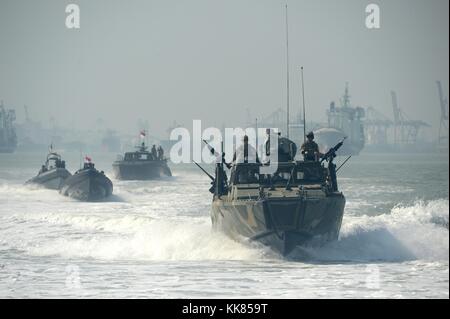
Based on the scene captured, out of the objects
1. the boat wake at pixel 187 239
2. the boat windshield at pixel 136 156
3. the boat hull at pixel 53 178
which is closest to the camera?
the boat wake at pixel 187 239

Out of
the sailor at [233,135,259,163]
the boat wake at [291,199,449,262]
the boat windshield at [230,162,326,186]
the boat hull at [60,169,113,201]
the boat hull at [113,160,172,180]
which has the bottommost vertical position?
the boat hull at [113,160,172,180]

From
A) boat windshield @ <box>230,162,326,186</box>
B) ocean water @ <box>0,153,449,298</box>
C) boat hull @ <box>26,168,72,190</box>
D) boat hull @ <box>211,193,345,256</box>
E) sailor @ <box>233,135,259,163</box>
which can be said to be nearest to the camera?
ocean water @ <box>0,153,449,298</box>

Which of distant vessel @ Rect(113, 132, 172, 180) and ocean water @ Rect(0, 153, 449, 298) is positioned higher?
ocean water @ Rect(0, 153, 449, 298)

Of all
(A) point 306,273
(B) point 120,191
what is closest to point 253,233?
(A) point 306,273

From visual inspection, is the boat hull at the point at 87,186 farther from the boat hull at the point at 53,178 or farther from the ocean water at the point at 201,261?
the ocean water at the point at 201,261

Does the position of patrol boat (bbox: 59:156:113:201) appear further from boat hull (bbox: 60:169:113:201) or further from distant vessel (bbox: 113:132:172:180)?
distant vessel (bbox: 113:132:172:180)

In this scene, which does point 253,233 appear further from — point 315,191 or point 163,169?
point 163,169

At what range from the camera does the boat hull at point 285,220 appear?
1303 inches

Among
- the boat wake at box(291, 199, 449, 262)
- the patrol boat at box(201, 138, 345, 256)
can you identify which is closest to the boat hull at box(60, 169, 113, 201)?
the boat wake at box(291, 199, 449, 262)

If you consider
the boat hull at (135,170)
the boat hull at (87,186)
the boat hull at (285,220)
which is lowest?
the boat hull at (135,170)

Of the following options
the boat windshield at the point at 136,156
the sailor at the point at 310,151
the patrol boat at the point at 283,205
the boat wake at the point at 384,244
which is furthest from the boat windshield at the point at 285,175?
the boat windshield at the point at 136,156

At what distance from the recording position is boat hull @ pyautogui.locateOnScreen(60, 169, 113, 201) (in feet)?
240

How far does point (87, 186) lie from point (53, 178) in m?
8.76

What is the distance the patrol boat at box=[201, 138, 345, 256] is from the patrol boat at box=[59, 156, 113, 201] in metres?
37.2
